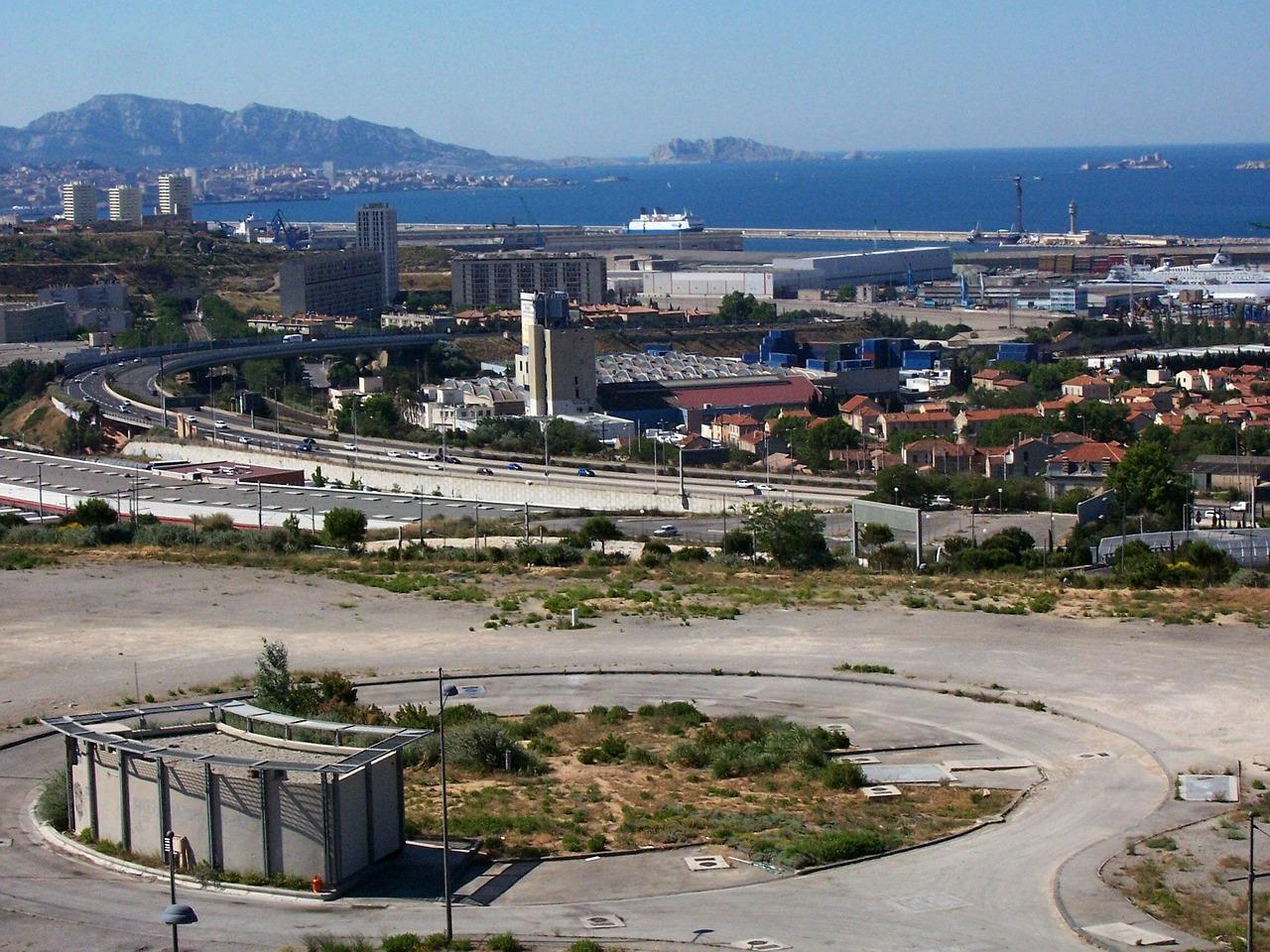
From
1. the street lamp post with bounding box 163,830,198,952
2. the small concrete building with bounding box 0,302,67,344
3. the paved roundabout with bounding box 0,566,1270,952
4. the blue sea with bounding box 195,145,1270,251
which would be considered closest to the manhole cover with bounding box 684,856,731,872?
the paved roundabout with bounding box 0,566,1270,952

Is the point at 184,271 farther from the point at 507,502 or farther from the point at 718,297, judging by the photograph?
the point at 507,502

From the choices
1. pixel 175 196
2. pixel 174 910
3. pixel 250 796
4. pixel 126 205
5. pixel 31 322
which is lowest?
pixel 250 796

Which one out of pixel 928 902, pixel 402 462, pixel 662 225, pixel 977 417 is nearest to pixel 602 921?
pixel 928 902

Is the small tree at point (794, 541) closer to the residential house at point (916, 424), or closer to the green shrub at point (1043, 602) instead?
the green shrub at point (1043, 602)

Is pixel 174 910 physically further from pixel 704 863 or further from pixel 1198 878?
pixel 1198 878

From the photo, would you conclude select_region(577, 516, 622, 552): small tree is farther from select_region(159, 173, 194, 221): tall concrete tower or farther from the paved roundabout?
select_region(159, 173, 194, 221): tall concrete tower

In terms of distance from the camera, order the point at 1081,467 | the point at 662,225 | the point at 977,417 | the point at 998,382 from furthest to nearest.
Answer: the point at 662,225, the point at 998,382, the point at 977,417, the point at 1081,467

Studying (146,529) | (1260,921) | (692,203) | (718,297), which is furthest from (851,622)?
(692,203)
